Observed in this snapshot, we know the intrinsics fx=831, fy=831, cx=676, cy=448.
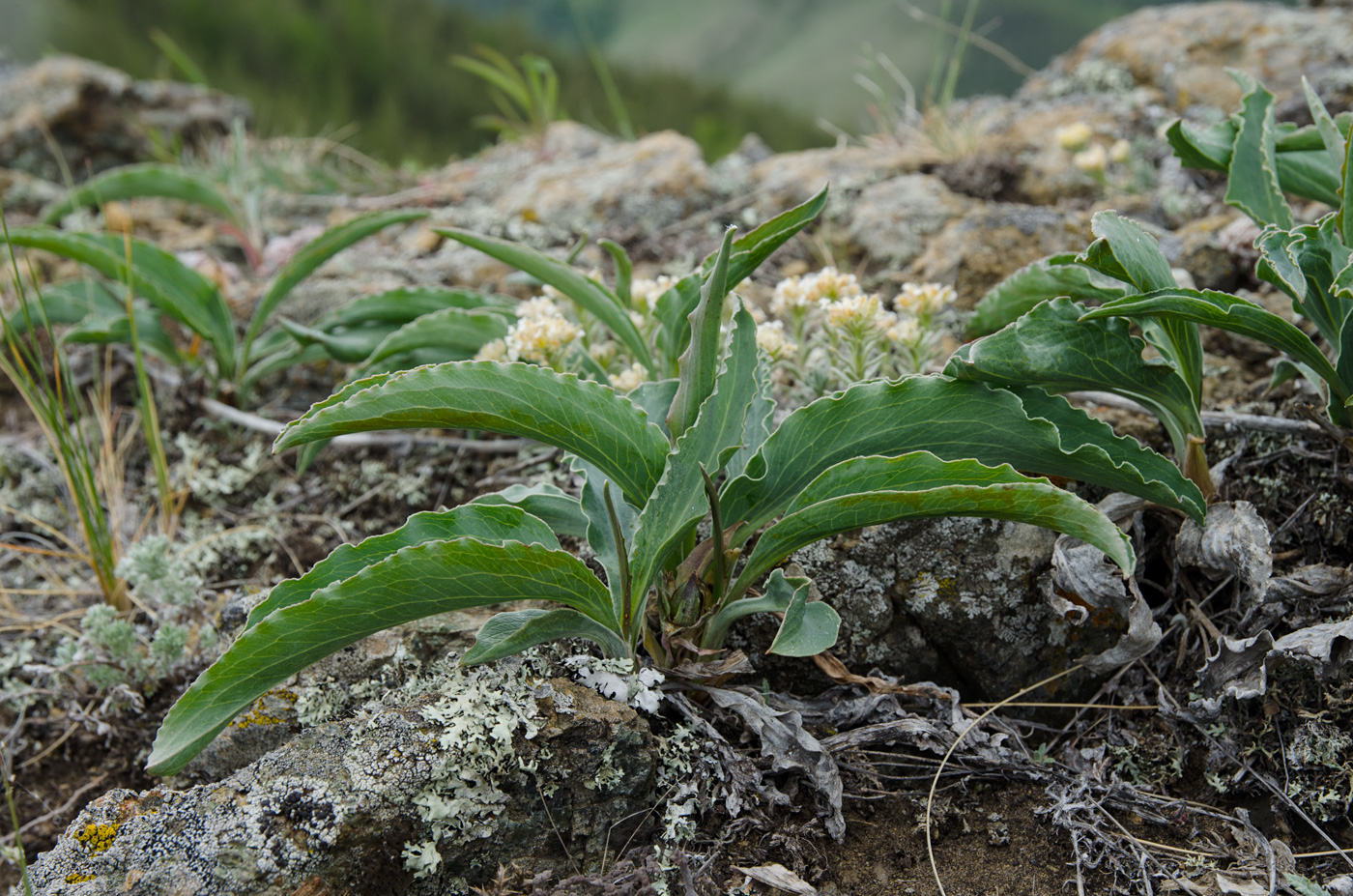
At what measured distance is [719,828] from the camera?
135cm

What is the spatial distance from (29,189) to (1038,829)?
5.20 metres

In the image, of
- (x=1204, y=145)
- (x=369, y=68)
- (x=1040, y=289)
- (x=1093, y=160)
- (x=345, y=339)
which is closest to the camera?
(x=1040, y=289)

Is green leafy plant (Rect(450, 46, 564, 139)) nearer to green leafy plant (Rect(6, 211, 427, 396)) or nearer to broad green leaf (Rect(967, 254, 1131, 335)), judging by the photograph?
green leafy plant (Rect(6, 211, 427, 396))

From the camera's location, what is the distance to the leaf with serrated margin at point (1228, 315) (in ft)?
4.52

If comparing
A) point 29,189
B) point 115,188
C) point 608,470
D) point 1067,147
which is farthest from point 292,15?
point 608,470

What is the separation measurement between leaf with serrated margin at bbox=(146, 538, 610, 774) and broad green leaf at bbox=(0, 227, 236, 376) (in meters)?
1.72

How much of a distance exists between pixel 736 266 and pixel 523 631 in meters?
0.84

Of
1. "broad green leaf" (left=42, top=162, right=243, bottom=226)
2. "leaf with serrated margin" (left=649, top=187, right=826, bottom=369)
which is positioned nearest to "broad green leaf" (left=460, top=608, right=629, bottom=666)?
"leaf with serrated margin" (left=649, top=187, right=826, bottom=369)

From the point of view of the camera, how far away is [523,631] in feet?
4.29

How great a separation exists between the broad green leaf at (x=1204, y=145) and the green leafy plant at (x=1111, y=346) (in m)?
0.46

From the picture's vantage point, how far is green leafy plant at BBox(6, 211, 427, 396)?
2.51m

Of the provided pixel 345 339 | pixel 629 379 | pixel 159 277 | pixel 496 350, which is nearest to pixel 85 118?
pixel 159 277

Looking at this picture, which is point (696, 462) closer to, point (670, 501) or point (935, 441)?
point (670, 501)

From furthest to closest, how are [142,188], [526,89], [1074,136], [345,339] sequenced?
1. [526,89]
2. [142,188]
3. [1074,136]
4. [345,339]
